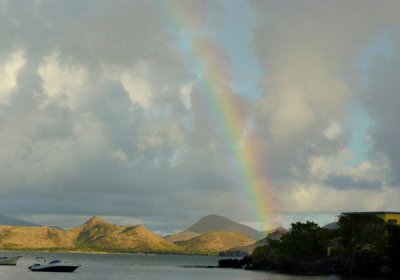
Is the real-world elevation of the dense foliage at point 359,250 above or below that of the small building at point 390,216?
below

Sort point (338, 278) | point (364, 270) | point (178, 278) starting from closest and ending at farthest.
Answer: point (338, 278) < point (364, 270) < point (178, 278)

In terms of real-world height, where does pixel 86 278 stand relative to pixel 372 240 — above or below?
below

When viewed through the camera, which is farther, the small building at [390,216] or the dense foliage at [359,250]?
the small building at [390,216]

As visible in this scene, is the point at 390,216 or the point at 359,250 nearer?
the point at 359,250

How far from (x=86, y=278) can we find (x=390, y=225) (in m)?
92.4

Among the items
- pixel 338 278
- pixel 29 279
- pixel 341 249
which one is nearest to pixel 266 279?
pixel 338 278

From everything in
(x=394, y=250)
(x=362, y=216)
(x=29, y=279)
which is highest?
(x=362, y=216)

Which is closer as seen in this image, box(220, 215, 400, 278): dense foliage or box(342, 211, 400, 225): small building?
box(220, 215, 400, 278): dense foliage

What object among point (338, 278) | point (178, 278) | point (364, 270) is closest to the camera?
point (338, 278)

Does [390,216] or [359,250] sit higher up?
[390,216]

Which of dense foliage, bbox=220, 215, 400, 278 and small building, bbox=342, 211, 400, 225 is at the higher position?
small building, bbox=342, 211, 400, 225

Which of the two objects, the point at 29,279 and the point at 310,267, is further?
the point at 310,267

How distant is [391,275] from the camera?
6417 inches

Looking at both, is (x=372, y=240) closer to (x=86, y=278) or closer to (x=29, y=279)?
(x=86, y=278)
